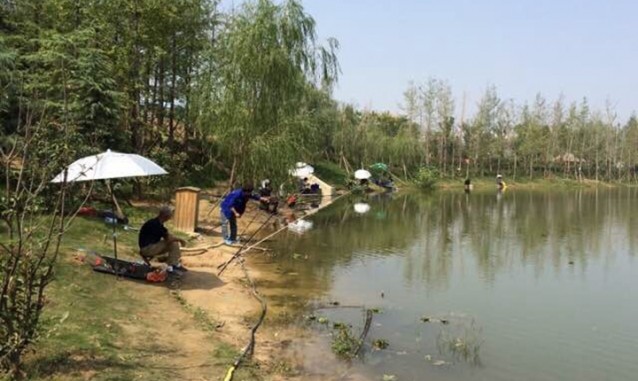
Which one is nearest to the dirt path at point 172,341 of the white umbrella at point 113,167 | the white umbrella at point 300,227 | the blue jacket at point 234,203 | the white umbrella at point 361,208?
the white umbrella at point 113,167

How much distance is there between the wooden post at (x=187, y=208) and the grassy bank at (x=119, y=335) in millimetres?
5211

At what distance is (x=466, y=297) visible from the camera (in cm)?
1035

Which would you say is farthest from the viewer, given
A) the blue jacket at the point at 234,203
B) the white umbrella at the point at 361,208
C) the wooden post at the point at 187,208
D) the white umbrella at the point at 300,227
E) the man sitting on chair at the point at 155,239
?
the white umbrella at the point at 361,208

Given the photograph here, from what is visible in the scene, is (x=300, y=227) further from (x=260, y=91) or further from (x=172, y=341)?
(x=172, y=341)

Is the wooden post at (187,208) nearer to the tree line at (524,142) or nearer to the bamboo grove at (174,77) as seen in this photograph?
the bamboo grove at (174,77)

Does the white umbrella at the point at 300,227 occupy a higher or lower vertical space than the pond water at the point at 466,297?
higher

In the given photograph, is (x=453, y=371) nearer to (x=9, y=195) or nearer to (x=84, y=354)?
(x=84, y=354)

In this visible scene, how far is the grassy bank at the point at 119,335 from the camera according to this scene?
15.8 ft

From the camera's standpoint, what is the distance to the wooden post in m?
13.9

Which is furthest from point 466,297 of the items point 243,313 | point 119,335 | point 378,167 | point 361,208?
point 378,167

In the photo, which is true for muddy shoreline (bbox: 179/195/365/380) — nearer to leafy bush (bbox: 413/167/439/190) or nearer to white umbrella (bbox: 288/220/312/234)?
white umbrella (bbox: 288/220/312/234)

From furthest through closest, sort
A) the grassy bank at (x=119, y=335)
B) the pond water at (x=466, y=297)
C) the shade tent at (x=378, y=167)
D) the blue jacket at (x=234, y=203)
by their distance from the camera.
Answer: the shade tent at (x=378, y=167) < the blue jacket at (x=234, y=203) < the pond water at (x=466, y=297) < the grassy bank at (x=119, y=335)

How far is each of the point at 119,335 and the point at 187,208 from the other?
8215mm

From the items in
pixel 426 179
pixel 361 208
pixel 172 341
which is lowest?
pixel 172 341
